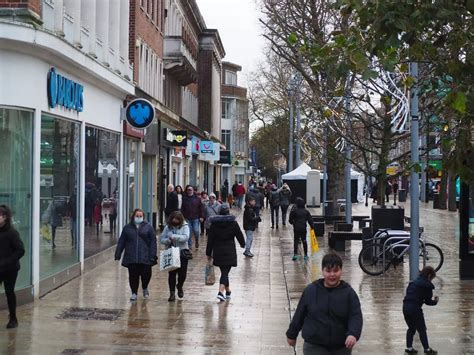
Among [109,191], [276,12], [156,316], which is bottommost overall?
[156,316]

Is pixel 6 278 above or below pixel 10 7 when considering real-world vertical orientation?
below

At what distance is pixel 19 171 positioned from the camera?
12.8m

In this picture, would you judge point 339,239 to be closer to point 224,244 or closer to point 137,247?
point 224,244

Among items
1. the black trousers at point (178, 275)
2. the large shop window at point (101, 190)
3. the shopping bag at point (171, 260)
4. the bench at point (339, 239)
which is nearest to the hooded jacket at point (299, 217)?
the bench at point (339, 239)

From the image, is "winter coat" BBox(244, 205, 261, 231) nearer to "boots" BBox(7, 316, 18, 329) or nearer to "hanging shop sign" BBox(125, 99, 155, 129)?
"hanging shop sign" BBox(125, 99, 155, 129)

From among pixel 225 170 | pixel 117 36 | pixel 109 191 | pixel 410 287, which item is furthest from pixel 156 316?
pixel 225 170

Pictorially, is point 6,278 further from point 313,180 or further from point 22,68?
point 313,180

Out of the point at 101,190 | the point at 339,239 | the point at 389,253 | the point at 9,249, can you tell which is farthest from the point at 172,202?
the point at 9,249

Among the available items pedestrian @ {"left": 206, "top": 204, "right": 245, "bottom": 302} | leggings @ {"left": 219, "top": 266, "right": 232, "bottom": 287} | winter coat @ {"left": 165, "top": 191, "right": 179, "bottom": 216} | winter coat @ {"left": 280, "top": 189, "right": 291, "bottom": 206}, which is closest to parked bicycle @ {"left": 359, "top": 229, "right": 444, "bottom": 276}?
pedestrian @ {"left": 206, "top": 204, "right": 245, "bottom": 302}

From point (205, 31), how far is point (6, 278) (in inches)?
1943

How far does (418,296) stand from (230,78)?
9064 centimetres

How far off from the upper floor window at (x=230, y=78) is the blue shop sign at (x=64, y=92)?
268 feet

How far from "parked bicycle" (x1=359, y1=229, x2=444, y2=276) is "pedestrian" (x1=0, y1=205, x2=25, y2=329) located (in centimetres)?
796

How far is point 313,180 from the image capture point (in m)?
49.5
